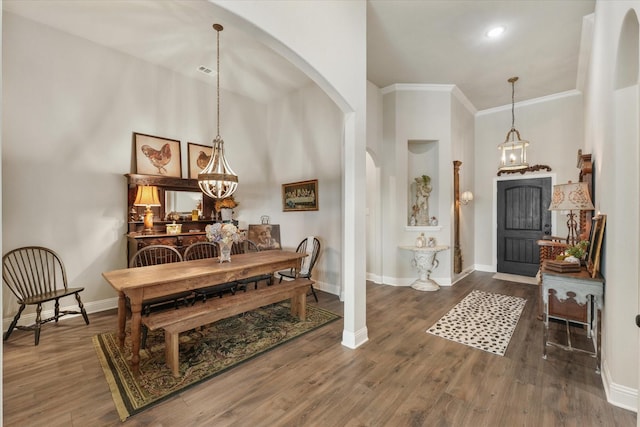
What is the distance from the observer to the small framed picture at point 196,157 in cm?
519

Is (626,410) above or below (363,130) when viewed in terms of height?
below

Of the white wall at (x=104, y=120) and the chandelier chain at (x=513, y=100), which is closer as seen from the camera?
the white wall at (x=104, y=120)

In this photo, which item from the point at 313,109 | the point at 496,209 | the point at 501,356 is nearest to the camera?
the point at 501,356

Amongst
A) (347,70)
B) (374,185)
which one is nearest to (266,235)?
(374,185)

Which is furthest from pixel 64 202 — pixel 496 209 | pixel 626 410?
pixel 496 209

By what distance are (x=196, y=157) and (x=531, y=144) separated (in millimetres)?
6580

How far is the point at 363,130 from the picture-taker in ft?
10.7

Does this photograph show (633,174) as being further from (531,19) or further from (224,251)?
(224,251)

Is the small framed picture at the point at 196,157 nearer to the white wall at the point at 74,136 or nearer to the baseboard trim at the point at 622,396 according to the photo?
the white wall at the point at 74,136

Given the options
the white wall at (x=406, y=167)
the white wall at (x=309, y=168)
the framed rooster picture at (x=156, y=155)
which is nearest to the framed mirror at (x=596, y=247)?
the white wall at (x=406, y=167)

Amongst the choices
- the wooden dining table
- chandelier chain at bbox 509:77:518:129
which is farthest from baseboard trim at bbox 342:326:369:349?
chandelier chain at bbox 509:77:518:129

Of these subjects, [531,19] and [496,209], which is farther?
[496,209]

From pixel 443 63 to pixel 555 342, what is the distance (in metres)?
4.09

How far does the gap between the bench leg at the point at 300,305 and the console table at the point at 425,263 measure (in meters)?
2.23
